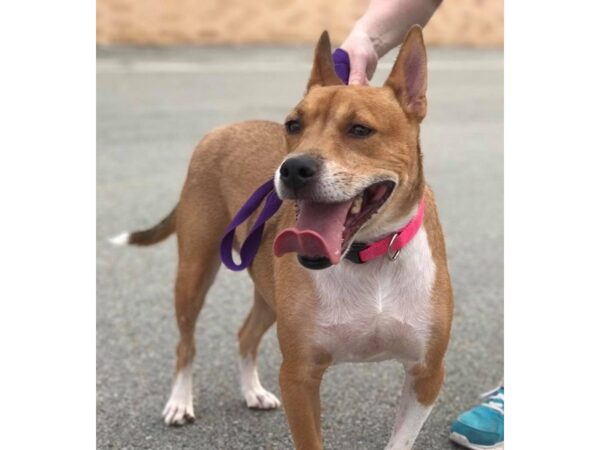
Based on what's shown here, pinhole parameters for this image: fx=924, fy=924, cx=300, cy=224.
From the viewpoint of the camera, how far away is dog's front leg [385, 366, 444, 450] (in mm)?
3451

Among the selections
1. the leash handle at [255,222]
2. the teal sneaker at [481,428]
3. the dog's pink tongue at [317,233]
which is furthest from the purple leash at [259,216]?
the teal sneaker at [481,428]

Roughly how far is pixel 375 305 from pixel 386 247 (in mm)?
215

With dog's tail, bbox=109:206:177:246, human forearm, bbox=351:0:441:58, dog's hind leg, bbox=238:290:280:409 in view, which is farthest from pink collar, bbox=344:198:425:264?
dog's tail, bbox=109:206:177:246

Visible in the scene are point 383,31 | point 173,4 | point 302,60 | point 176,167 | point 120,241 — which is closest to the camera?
point 383,31

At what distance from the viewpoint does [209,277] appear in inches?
175

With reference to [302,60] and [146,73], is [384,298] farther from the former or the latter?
[302,60]

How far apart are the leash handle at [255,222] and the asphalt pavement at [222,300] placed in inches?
34.2

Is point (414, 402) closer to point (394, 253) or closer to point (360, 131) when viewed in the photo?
point (394, 253)

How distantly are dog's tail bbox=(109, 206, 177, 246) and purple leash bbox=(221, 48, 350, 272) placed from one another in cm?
104

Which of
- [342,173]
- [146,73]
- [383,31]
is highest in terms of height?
[146,73]

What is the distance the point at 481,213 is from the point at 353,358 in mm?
4922

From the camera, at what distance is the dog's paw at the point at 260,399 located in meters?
4.48

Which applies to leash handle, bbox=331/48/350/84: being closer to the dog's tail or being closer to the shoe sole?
the dog's tail

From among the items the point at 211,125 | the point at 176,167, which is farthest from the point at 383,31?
the point at 211,125
